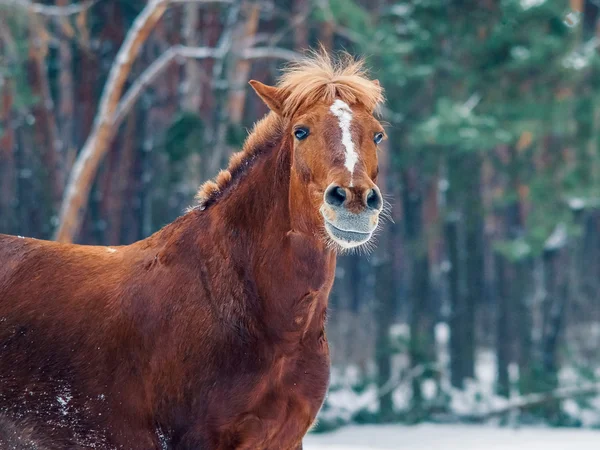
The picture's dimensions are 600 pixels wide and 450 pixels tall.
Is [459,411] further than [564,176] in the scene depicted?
Yes

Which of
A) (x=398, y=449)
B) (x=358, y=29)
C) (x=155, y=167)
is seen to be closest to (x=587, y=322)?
(x=398, y=449)

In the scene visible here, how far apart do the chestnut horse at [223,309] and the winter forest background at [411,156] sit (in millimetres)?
6516

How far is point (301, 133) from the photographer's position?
350cm

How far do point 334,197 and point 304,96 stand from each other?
65 centimetres

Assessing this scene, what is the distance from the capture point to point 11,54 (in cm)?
1034

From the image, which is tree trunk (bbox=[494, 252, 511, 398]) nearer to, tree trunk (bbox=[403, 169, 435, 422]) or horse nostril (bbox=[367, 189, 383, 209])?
tree trunk (bbox=[403, 169, 435, 422])

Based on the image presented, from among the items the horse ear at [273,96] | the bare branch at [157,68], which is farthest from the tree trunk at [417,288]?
the horse ear at [273,96]

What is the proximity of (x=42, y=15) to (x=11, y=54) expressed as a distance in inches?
27.7

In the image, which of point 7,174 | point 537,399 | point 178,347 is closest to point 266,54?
point 7,174

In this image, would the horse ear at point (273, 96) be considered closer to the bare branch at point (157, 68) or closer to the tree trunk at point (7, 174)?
the bare branch at point (157, 68)

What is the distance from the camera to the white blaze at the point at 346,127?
10.8ft

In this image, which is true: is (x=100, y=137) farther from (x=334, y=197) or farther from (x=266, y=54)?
(x=334, y=197)

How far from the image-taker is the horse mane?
3.62 m

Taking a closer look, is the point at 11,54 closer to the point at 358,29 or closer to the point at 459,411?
the point at 358,29
